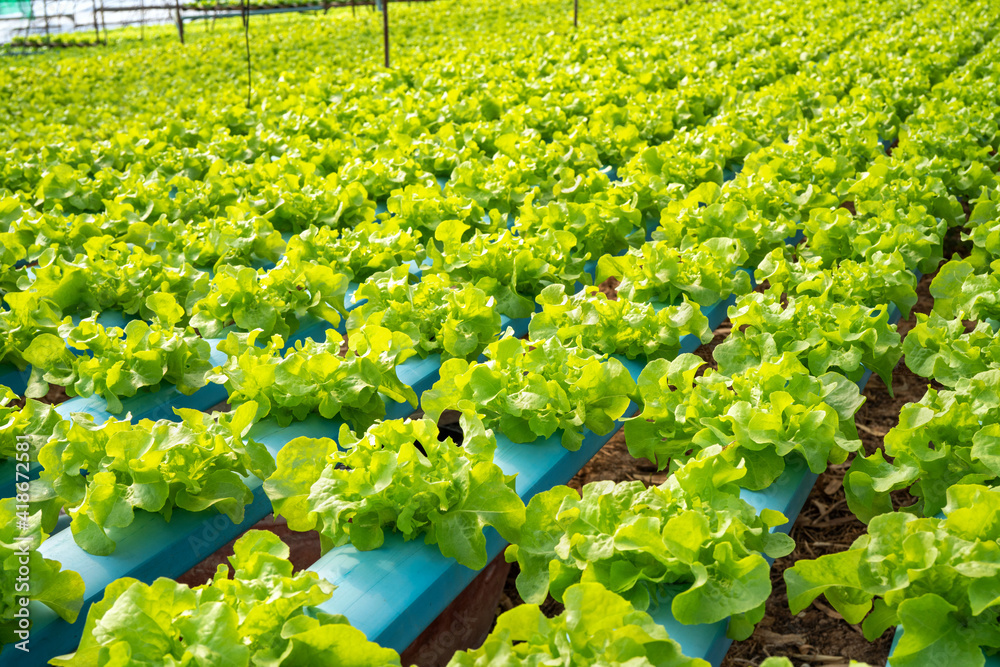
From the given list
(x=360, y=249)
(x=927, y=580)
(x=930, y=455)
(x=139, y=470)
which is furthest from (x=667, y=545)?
(x=360, y=249)

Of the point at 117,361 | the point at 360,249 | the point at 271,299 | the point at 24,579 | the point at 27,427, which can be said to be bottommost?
the point at 24,579

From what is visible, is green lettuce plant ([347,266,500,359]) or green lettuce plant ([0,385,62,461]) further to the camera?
green lettuce plant ([347,266,500,359])

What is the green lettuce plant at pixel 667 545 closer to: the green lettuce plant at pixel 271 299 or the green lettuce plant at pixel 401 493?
the green lettuce plant at pixel 401 493

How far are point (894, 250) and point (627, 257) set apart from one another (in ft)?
4.46

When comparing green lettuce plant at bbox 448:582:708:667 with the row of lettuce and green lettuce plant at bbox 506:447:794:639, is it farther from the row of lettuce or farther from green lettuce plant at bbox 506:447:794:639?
green lettuce plant at bbox 506:447:794:639

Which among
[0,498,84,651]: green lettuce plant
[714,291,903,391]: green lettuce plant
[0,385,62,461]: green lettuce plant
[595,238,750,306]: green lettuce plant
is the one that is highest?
[595,238,750,306]: green lettuce plant

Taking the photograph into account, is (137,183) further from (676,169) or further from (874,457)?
(874,457)

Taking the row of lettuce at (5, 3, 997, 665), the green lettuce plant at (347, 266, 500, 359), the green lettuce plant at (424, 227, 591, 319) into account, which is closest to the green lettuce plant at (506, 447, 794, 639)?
the row of lettuce at (5, 3, 997, 665)

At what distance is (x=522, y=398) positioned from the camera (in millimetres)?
2805

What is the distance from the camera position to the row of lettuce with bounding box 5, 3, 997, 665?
2.04 m

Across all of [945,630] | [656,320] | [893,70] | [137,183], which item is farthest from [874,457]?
[893,70]

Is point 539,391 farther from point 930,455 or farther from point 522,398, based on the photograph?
point 930,455

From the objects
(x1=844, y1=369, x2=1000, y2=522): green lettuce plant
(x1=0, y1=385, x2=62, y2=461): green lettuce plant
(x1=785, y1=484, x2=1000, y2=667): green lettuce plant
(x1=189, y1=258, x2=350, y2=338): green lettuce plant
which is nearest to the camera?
(x1=785, y1=484, x2=1000, y2=667): green lettuce plant

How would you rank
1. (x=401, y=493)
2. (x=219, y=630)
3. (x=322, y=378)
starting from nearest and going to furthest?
(x=219, y=630) < (x=401, y=493) < (x=322, y=378)
